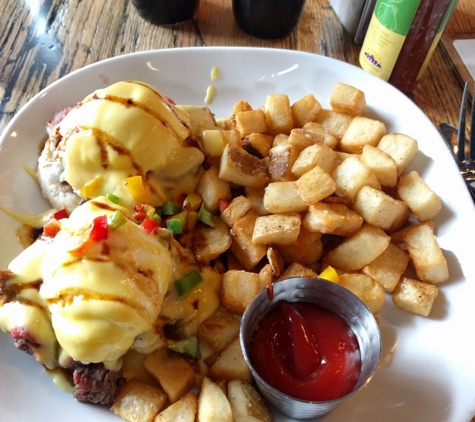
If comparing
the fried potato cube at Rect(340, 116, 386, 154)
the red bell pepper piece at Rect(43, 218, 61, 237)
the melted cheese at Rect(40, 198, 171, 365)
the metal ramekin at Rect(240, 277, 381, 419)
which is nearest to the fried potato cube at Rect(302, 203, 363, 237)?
the metal ramekin at Rect(240, 277, 381, 419)

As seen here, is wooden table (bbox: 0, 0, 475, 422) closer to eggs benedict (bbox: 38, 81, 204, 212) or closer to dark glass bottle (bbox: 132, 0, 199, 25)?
dark glass bottle (bbox: 132, 0, 199, 25)

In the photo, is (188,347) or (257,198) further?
(257,198)

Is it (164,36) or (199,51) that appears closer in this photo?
(199,51)

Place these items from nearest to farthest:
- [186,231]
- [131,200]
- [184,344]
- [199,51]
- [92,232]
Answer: [92,232] < [184,344] < [131,200] < [186,231] < [199,51]

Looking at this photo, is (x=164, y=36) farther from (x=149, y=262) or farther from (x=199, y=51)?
(x=149, y=262)

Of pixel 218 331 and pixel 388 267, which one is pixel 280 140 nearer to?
pixel 388 267

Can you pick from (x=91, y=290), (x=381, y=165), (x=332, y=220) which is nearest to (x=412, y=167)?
(x=381, y=165)

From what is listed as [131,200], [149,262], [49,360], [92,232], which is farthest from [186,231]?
[49,360]
